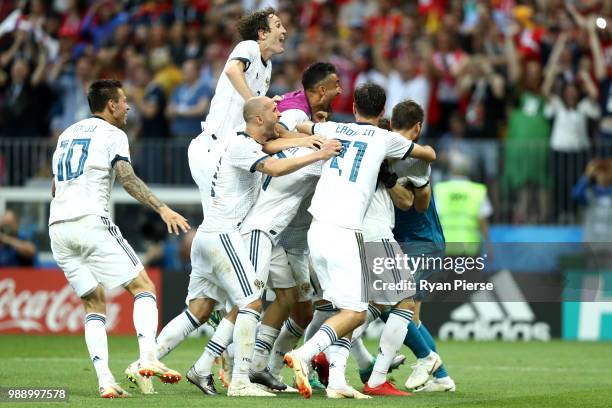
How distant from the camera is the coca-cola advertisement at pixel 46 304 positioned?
19.5 m

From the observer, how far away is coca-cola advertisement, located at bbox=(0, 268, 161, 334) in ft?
64.1

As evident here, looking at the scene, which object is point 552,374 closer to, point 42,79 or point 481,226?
point 481,226

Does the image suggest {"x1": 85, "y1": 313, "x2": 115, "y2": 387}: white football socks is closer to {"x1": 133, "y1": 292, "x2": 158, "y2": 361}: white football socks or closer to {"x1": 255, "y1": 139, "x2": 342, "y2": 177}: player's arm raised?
{"x1": 133, "y1": 292, "x2": 158, "y2": 361}: white football socks

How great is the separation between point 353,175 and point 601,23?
29.9ft

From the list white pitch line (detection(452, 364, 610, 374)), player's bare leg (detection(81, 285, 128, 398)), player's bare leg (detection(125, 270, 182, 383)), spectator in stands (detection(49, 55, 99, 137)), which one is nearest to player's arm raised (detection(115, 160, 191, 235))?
player's bare leg (detection(125, 270, 182, 383))

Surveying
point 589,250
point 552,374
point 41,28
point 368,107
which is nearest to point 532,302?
point 589,250

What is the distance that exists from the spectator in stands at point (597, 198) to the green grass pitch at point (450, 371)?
191cm

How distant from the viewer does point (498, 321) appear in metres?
19.1

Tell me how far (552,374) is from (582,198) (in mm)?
6324

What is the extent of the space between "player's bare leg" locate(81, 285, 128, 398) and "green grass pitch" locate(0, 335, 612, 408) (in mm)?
156

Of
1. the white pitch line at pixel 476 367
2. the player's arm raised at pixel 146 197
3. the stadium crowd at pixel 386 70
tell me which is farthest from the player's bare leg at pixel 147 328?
the stadium crowd at pixel 386 70

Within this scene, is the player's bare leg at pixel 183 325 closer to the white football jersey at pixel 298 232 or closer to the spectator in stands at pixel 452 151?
the white football jersey at pixel 298 232

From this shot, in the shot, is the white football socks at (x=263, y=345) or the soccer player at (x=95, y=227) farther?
the white football socks at (x=263, y=345)

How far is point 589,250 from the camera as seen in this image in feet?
Answer: 62.2
